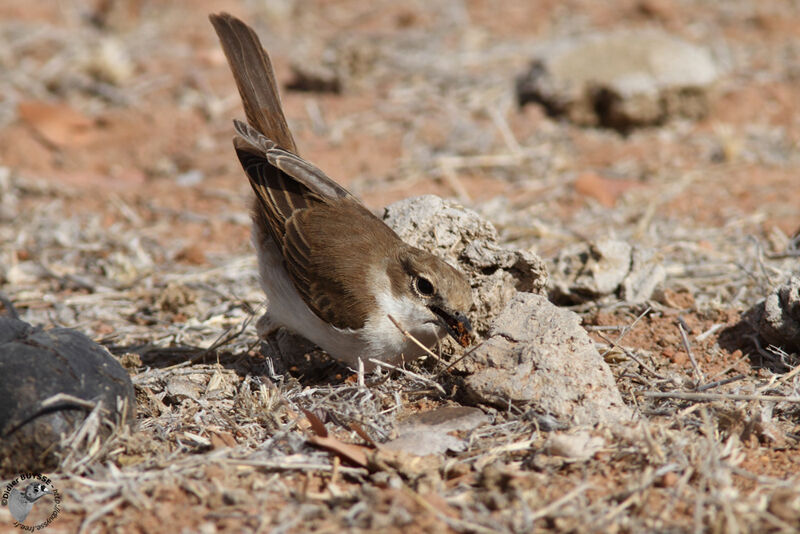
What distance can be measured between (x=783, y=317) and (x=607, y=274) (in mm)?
1222

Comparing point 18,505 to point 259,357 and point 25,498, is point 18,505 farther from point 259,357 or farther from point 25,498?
point 259,357

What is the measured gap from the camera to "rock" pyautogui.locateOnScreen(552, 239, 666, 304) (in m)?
5.70

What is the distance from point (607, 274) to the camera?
572cm

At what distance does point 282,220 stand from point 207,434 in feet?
5.62

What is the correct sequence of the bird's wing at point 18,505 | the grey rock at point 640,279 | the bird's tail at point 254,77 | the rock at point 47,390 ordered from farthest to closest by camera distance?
the bird's tail at point 254,77, the grey rock at point 640,279, the rock at point 47,390, the bird's wing at point 18,505

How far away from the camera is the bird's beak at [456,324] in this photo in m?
4.73

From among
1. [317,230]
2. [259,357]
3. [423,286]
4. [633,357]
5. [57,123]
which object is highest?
[57,123]

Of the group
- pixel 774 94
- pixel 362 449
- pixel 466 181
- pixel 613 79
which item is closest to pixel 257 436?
pixel 362 449

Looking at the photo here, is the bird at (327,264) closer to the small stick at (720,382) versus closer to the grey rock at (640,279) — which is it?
the small stick at (720,382)

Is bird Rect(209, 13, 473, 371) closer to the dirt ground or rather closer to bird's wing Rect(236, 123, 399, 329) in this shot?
bird's wing Rect(236, 123, 399, 329)

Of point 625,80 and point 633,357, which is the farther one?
point 625,80

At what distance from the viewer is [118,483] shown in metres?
3.66

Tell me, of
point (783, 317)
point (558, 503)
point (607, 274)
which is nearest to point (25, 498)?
point (558, 503)

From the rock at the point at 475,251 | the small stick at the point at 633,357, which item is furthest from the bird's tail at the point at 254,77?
the small stick at the point at 633,357
